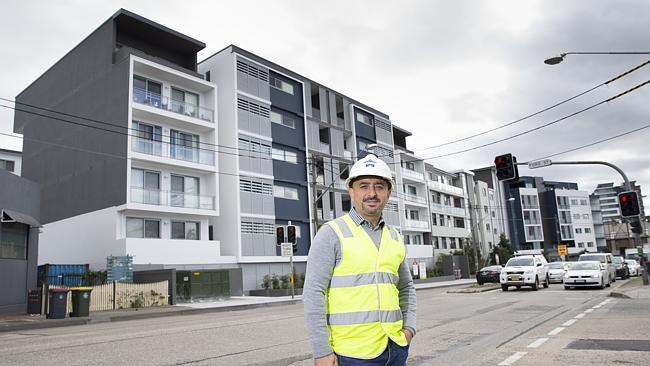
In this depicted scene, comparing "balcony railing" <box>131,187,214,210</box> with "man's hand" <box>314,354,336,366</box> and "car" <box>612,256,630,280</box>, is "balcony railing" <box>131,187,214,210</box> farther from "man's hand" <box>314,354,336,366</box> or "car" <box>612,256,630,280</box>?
"man's hand" <box>314,354,336,366</box>

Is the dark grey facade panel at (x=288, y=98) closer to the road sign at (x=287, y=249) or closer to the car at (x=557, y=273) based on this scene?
the road sign at (x=287, y=249)

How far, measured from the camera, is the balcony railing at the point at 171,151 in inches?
1230

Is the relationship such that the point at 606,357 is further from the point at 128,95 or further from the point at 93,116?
the point at 93,116

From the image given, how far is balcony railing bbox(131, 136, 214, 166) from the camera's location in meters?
31.2

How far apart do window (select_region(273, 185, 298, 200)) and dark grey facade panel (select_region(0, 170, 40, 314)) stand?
18.2 metres

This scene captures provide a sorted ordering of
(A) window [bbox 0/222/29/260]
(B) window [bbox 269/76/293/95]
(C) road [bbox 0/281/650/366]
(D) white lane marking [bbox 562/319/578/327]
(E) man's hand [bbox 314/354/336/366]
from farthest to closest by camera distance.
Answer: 1. (B) window [bbox 269/76/293/95]
2. (A) window [bbox 0/222/29/260]
3. (D) white lane marking [bbox 562/319/578/327]
4. (C) road [bbox 0/281/650/366]
5. (E) man's hand [bbox 314/354/336/366]

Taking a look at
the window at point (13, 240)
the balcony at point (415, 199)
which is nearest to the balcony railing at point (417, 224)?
the balcony at point (415, 199)

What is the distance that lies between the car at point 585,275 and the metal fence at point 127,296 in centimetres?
1963

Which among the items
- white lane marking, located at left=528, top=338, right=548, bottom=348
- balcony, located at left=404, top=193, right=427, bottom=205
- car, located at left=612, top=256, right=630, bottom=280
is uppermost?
balcony, located at left=404, top=193, right=427, bottom=205

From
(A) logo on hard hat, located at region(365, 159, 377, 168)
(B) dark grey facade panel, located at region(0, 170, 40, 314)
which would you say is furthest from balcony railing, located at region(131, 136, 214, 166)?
(A) logo on hard hat, located at region(365, 159, 377, 168)

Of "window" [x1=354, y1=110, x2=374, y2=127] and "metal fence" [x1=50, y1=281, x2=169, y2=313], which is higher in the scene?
"window" [x1=354, y1=110, x2=374, y2=127]

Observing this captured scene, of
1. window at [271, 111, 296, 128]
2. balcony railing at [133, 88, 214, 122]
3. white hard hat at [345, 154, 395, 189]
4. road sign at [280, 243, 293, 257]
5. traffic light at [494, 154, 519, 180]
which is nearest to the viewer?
white hard hat at [345, 154, 395, 189]

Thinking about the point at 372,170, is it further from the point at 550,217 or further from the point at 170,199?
the point at 550,217

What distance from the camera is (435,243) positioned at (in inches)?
2591
